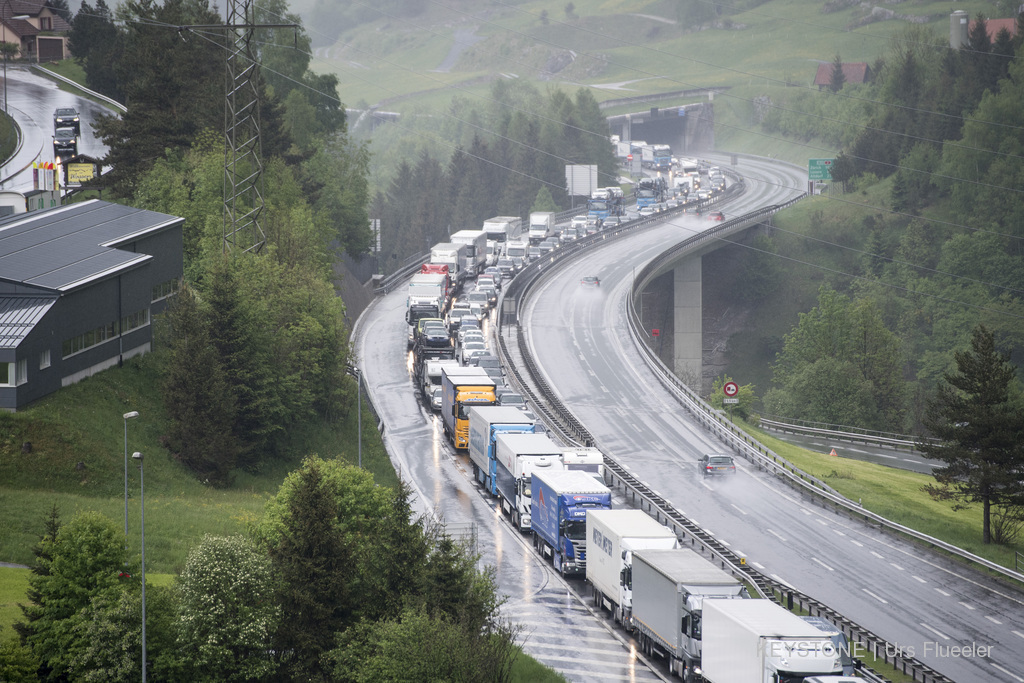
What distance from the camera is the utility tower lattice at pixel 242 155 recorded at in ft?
204

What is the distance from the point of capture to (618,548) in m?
42.4

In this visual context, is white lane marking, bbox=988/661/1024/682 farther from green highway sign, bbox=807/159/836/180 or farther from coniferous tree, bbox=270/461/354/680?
green highway sign, bbox=807/159/836/180

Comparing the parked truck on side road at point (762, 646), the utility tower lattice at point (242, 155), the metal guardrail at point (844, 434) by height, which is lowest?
the metal guardrail at point (844, 434)

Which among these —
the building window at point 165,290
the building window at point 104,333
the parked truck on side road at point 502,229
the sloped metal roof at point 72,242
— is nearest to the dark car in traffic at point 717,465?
the building window at point 104,333

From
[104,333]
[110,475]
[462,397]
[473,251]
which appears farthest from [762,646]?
[473,251]

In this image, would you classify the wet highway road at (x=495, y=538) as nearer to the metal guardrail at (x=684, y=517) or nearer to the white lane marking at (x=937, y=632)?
the metal guardrail at (x=684, y=517)

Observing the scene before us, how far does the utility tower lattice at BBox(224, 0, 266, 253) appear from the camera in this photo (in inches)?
2448

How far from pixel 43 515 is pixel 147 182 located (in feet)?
139

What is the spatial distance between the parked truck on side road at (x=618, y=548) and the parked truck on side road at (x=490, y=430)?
545 inches

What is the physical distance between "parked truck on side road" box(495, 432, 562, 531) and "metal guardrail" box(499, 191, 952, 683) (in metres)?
6.45

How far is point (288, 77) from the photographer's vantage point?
129 m

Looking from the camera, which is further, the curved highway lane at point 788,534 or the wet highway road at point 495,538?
the curved highway lane at point 788,534

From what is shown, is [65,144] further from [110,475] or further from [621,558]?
[621,558]

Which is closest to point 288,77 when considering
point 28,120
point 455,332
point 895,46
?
point 28,120
